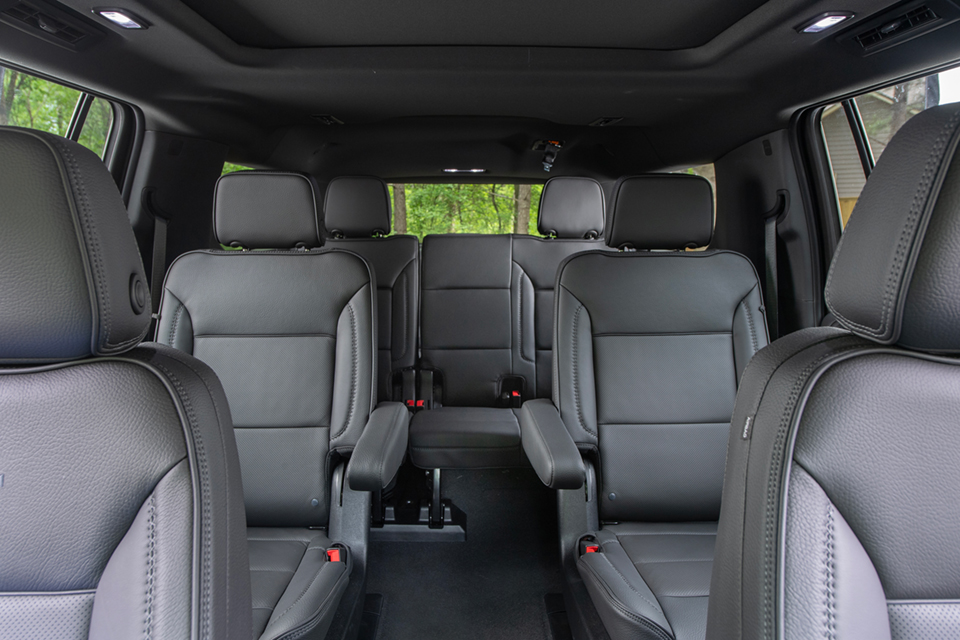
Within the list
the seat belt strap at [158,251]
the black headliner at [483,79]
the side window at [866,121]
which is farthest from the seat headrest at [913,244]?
the seat belt strap at [158,251]


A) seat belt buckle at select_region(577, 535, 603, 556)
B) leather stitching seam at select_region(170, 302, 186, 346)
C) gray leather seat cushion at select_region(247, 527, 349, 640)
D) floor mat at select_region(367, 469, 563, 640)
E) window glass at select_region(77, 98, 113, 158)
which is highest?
window glass at select_region(77, 98, 113, 158)

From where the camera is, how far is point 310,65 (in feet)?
8.77

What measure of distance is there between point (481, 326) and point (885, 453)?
7.81 ft

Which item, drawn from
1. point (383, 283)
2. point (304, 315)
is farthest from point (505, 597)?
point (383, 283)

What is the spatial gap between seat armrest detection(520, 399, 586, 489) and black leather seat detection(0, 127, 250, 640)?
944mm

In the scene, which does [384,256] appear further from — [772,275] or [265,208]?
[772,275]

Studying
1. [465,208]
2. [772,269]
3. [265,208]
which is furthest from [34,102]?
[465,208]

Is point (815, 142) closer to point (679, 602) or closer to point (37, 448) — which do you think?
point (679, 602)

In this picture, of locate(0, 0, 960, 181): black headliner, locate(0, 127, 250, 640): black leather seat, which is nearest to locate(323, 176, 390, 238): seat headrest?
locate(0, 0, 960, 181): black headliner

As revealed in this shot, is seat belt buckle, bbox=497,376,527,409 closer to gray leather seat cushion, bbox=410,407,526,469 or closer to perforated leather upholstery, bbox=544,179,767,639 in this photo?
gray leather seat cushion, bbox=410,407,526,469

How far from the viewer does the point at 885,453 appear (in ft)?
2.15

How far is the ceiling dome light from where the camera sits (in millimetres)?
1956

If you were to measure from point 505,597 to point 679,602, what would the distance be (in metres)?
1.08

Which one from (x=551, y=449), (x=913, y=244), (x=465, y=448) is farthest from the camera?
(x=465, y=448)
